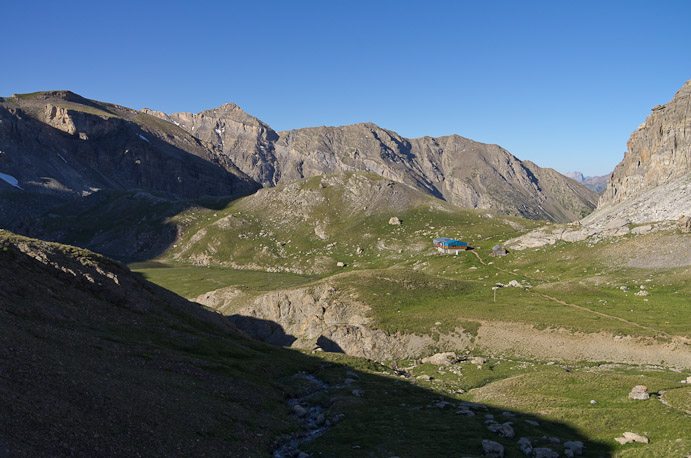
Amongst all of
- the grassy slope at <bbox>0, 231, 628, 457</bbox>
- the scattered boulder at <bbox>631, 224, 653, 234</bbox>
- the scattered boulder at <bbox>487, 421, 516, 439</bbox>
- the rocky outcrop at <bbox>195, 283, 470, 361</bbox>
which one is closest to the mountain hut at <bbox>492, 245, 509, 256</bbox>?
the scattered boulder at <bbox>631, 224, 653, 234</bbox>

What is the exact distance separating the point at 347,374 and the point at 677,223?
127 metres

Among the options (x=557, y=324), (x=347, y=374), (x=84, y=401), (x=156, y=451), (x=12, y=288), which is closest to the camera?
(x=156, y=451)

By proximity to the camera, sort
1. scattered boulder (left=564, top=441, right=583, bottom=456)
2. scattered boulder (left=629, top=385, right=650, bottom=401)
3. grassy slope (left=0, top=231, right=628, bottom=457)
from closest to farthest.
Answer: grassy slope (left=0, top=231, right=628, bottom=457)
scattered boulder (left=564, top=441, right=583, bottom=456)
scattered boulder (left=629, top=385, right=650, bottom=401)

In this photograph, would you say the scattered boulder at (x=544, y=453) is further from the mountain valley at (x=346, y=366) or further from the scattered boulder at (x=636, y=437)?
the scattered boulder at (x=636, y=437)

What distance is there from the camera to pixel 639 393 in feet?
136

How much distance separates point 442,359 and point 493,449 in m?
37.5

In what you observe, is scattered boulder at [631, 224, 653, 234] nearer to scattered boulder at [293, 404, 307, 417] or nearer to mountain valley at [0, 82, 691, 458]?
mountain valley at [0, 82, 691, 458]

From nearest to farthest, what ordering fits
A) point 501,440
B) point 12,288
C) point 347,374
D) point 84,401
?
point 84,401 < point 501,440 < point 12,288 < point 347,374

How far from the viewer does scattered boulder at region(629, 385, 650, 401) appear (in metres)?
41.0

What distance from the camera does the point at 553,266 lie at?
136875 millimetres

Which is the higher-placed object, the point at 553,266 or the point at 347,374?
the point at 553,266

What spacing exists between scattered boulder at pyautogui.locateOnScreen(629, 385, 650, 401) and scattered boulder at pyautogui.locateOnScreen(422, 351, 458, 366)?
90.5 ft

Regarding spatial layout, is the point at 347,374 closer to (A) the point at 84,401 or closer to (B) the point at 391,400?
(B) the point at 391,400

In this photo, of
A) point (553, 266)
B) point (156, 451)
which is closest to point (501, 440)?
point (156, 451)
